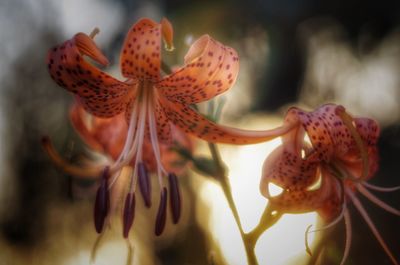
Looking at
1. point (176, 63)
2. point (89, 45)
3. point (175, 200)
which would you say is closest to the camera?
point (89, 45)

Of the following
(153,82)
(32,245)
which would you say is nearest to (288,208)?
(153,82)

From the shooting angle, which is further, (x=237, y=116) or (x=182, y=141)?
(x=237, y=116)

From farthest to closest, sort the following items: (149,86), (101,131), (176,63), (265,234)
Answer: (176,63)
(101,131)
(265,234)
(149,86)

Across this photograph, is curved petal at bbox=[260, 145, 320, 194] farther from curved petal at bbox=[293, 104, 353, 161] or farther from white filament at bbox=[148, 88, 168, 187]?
white filament at bbox=[148, 88, 168, 187]

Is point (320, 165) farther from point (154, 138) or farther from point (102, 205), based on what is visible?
point (102, 205)

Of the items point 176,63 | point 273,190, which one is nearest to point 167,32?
point 273,190

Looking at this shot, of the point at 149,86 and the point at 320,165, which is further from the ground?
the point at 149,86

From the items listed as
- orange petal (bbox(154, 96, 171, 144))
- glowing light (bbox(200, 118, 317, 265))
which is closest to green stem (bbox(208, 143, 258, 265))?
glowing light (bbox(200, 118, 317, 265))

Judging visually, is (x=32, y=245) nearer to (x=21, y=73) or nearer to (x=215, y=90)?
(x=21, y=73)
